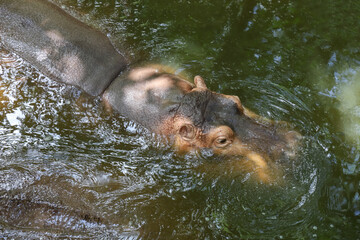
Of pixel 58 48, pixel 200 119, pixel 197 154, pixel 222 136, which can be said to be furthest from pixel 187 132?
pixel 58 48

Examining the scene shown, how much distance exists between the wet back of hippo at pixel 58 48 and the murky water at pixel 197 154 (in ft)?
0.68

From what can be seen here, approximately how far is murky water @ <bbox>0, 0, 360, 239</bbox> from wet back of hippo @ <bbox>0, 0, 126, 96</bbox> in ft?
0.68

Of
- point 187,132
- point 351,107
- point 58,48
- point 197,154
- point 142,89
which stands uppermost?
point 58,48

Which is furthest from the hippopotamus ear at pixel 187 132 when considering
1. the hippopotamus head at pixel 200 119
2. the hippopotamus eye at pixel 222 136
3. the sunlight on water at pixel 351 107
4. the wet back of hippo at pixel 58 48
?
the sunlight on water at pixel 351 107

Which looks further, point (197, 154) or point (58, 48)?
point (58, 48)

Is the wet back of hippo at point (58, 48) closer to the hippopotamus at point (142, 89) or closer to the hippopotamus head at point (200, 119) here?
the hippopotamus at point (142, 89)

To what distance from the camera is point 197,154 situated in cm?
562

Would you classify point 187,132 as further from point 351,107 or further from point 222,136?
point 351,107

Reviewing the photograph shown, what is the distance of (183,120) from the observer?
5.52 m

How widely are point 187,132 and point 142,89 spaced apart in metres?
0.98

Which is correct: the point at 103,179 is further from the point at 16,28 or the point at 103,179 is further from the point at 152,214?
the point at 16,28

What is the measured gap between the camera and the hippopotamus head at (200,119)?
5.33 m

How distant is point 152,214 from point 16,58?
130 inches

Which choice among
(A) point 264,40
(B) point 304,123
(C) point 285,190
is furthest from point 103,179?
(A) point 264,40
